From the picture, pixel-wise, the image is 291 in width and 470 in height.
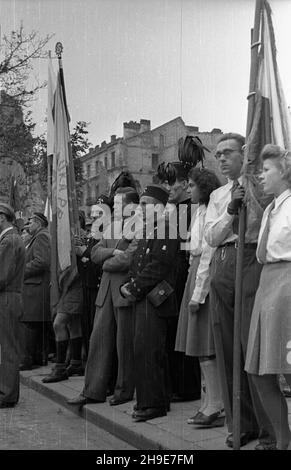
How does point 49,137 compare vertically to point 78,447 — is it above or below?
above

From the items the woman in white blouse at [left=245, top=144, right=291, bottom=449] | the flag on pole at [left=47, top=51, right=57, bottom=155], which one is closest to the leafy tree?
the flag on pole at [left=47, top=51, right=57, bottom=155]

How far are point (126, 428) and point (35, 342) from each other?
13.0ft

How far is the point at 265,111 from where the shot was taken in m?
4.29

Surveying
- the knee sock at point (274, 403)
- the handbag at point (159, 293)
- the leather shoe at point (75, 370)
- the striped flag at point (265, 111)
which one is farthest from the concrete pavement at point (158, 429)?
the striped flag at point (265, 111)

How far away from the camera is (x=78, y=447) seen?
4898 millimetres


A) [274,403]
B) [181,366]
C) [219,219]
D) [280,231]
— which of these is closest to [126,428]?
[181,366]

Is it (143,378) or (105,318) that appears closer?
(143,378)

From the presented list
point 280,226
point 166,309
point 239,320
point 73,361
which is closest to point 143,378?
point 166,309

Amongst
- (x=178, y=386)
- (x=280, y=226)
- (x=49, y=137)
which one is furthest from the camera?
(x=49, y=137)

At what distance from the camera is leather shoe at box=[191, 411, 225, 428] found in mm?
4785

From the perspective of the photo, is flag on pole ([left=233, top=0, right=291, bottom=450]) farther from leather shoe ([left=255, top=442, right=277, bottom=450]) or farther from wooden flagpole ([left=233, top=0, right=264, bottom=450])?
leather shoe ([left=255, top=442, right=277, bottom=450])

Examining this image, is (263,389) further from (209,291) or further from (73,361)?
(73,361)

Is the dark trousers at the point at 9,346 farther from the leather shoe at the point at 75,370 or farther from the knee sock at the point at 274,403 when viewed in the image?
the knee sock at the point at 274,403

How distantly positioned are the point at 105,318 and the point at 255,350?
2.39 meters
